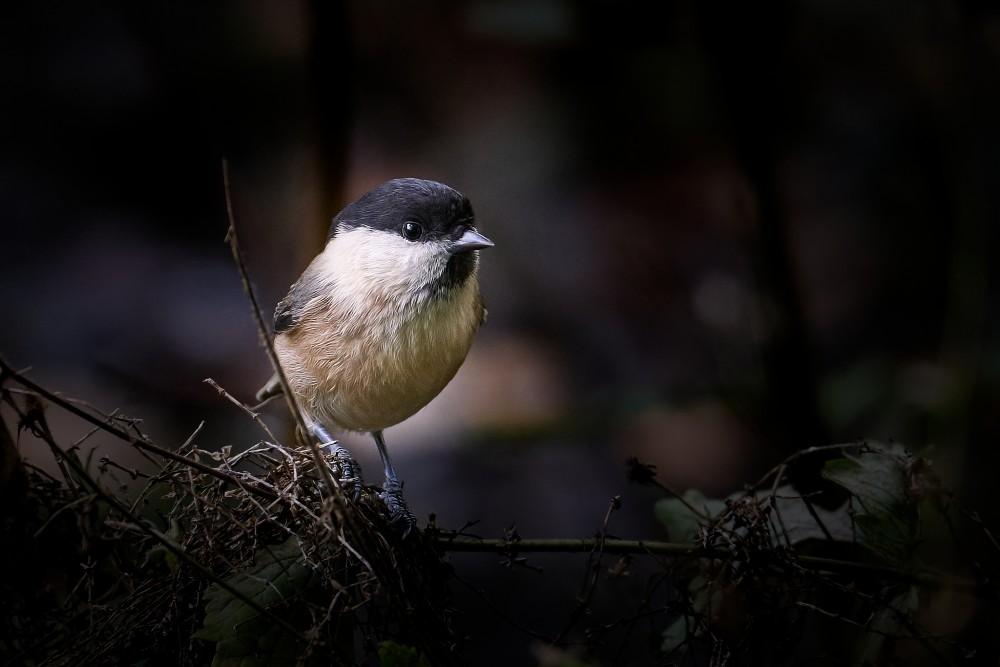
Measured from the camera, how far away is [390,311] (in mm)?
1278

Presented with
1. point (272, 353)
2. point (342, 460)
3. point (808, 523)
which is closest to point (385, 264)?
point (342, 460)

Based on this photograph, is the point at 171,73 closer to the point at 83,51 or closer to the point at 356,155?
the point at 83,51

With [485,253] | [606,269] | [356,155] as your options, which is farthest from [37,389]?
[606,269]

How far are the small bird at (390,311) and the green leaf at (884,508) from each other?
2.01 feet

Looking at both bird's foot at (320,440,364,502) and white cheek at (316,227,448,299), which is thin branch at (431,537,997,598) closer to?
bird's foot at (320,440,364,502)

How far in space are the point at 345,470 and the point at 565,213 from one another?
3.40 ft

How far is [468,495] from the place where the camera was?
2035 mm

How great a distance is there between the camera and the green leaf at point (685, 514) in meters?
1.19

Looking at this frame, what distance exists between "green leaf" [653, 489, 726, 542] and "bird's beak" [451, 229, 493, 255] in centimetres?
49

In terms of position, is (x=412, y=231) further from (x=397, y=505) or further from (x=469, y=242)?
(x=397, y=505)

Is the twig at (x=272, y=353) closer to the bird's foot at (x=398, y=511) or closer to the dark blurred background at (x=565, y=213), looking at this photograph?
the bird's foot at (x=398, y=511)

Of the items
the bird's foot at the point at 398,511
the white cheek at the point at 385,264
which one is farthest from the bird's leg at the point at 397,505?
the white cheek at the point at 385,264

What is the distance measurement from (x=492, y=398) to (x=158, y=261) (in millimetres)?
876

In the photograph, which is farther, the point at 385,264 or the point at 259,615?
the point at 385,264
